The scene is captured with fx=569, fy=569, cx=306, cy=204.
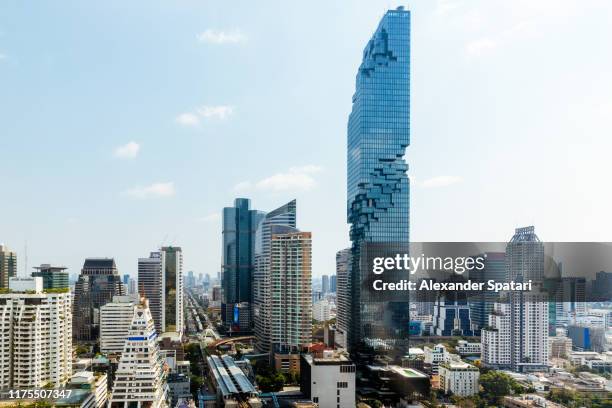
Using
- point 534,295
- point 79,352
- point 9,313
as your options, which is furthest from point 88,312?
point 534,295

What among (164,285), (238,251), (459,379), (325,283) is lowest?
(325,283)

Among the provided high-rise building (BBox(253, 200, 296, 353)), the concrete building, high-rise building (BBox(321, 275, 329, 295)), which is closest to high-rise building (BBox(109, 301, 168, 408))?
the concrete building

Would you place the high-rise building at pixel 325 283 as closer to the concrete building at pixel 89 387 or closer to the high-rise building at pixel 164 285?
the high-rise building at pixel 164 285

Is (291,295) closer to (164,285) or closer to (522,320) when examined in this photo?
(522,320)

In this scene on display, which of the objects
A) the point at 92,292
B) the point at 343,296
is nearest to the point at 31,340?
the point at 343,296

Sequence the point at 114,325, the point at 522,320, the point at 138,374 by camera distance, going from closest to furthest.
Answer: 1. the point at 138,374
2. the point at 522,320
3. the point at 114,325

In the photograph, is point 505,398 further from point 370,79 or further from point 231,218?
point 231,218

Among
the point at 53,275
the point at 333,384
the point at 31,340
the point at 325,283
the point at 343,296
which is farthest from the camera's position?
the point at 325,283

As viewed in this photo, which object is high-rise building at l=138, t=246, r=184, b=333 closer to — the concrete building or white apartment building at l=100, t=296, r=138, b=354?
white apartment building at l=100, t=296, r=138, b=354
